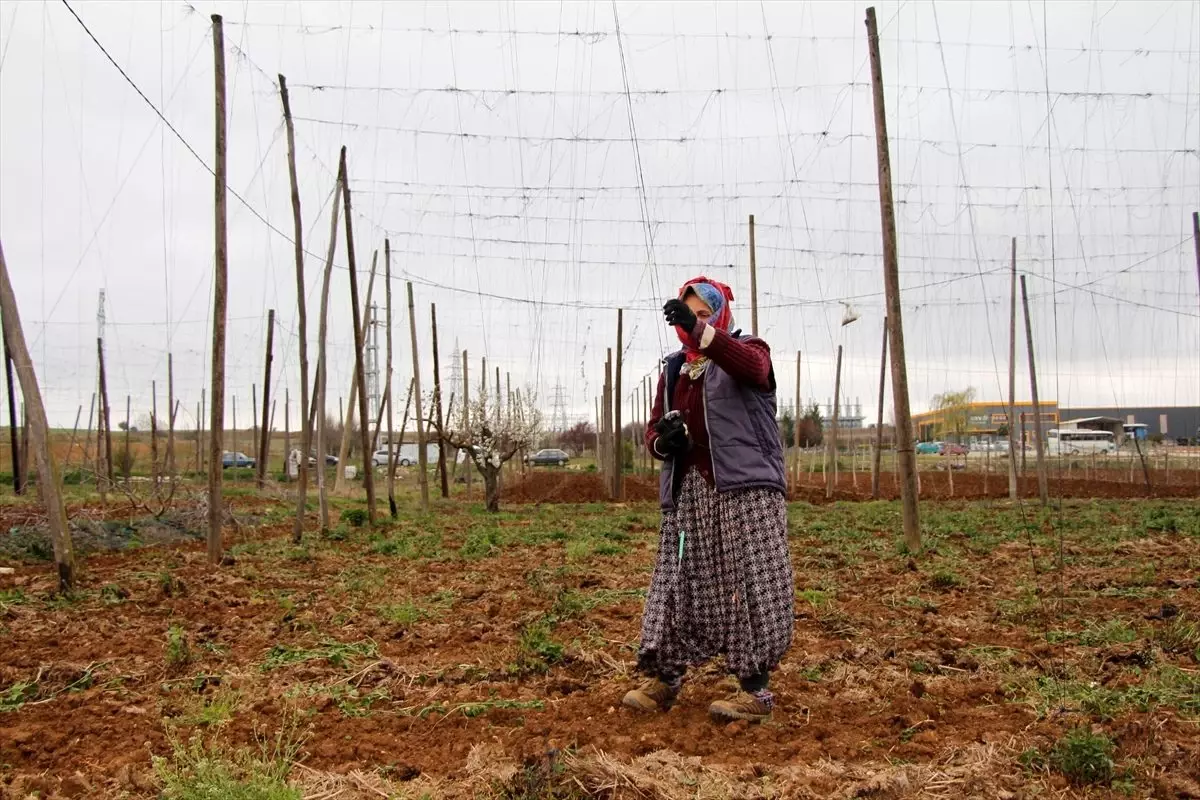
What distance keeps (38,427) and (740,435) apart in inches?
258

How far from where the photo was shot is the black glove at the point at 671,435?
4389mm

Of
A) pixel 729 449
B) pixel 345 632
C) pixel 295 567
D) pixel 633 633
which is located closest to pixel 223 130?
pixel 295 567

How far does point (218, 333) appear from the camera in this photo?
11203 millimetres

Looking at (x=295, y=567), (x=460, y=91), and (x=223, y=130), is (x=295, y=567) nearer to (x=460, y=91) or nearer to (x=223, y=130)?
(x=223, y=130)

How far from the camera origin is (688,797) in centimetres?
315

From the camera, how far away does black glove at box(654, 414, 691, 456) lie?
4389 millimetres

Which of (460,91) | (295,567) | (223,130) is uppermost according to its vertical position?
(460,91)

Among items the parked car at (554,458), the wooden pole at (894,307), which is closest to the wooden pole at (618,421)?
the wooden pole at (894,307)

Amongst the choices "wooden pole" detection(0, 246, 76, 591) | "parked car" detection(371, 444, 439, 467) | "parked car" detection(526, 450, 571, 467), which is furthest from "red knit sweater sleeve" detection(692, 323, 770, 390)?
"parked car" detection(526, 450, 571, 467)

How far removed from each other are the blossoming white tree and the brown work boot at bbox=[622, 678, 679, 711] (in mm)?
17989

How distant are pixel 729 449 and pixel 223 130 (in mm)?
9621

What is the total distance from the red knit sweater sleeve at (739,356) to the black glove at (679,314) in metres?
0.04

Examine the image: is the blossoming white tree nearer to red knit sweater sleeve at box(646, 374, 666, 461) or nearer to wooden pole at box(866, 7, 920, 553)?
wooden pole at box(866, 7, 920, 553)

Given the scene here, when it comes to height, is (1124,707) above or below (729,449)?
below
